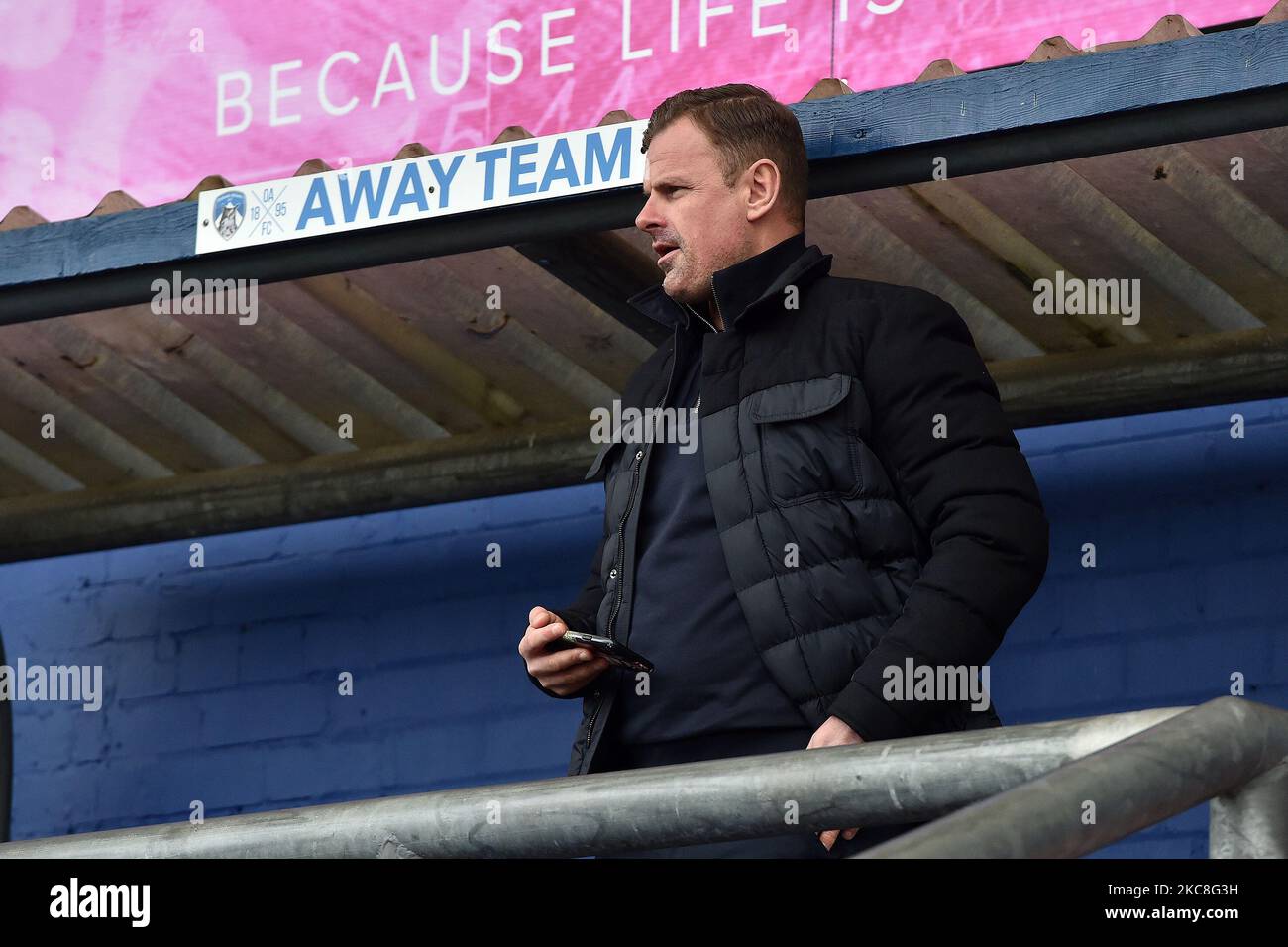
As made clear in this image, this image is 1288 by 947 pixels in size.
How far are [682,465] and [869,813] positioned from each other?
1.17 metres

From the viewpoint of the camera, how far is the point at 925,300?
3219mm

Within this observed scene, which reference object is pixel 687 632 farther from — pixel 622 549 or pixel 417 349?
pixel 417 349

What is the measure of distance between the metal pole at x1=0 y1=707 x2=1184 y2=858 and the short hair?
1391mm

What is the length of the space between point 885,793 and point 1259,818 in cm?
40

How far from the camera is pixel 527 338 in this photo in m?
5.23

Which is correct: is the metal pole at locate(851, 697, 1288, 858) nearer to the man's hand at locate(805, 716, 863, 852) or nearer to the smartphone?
the man's hand at locate(805, 716, 863, 852)

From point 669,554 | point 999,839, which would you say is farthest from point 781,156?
point 999,839

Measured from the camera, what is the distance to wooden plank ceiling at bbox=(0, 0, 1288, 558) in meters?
4.39

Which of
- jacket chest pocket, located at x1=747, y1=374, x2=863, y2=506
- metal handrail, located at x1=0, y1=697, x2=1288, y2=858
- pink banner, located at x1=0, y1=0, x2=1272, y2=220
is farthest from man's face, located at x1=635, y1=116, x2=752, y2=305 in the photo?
metal handrail, located at x1=0, y1=697, x2=1288, y2=858

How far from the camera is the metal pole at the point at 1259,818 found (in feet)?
7.06

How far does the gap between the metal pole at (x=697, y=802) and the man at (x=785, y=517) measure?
0.55 metres

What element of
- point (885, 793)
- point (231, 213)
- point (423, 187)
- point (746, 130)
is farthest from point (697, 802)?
point (231, 213)
